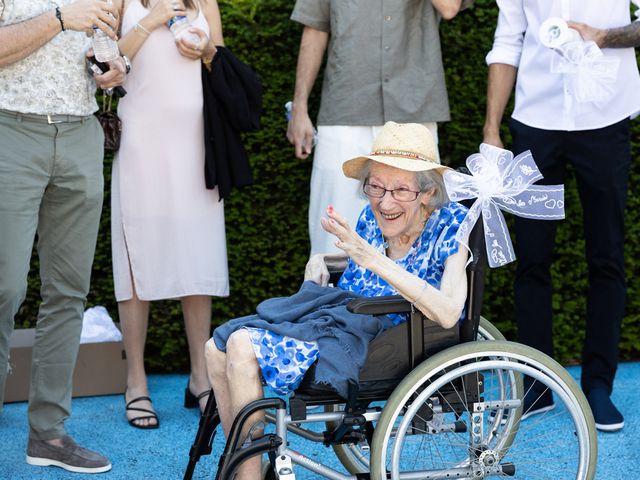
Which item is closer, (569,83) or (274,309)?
(274,309)

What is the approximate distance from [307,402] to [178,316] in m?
2.46

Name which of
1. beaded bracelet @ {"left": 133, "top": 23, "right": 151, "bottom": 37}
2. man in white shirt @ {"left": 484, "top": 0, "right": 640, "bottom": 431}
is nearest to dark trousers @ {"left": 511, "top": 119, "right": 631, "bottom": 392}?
man in white shirt @ {"left": 484, "top": 0, "right": 640, "bottom": 431}

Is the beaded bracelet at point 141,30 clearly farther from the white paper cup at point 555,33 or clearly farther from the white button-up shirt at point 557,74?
the white paper cup at point 555,33

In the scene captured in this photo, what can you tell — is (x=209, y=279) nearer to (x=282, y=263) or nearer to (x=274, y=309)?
(x=282, y=263)

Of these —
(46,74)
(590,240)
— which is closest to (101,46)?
(46,74)

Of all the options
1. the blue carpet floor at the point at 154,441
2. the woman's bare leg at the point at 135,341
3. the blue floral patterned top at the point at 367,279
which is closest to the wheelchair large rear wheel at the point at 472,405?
the blue floral patterned top at the point at 367,279

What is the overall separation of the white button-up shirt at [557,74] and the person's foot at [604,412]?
113 centimetres

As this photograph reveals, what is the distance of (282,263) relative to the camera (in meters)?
5.41

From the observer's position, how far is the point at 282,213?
541cm

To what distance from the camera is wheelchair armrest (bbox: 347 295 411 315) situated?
3.03 meters

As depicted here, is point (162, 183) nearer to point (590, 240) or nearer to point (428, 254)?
point (428, 254)

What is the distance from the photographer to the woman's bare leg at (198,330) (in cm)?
482

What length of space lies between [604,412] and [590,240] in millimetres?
724

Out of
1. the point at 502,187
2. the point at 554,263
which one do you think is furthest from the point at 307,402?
the point at 554,263
